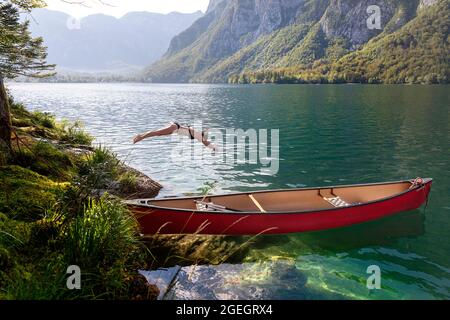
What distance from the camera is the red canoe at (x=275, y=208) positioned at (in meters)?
11.8

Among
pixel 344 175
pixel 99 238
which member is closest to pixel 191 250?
pixel 99 238

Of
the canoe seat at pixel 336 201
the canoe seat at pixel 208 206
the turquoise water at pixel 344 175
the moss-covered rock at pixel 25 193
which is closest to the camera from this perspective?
the moss-covered rock at pixel 25 193

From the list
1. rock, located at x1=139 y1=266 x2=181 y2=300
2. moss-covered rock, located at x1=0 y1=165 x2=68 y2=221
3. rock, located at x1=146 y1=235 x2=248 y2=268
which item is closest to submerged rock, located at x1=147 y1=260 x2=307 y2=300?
rock, located at x1=139 y1=266 x2=181 y2=300

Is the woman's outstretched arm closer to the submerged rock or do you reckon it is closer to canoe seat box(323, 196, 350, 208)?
the submerged rock

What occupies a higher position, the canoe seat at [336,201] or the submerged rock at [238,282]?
the canoe seat at [336,201]

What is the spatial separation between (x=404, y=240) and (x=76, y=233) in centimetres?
1207

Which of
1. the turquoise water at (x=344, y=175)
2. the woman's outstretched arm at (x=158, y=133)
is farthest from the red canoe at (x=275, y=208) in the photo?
the woman's outstretched arm at (x=158, y=133)

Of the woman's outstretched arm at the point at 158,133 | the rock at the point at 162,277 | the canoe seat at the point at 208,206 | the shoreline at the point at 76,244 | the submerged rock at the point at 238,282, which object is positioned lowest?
the submerged rock at the point at 238,282

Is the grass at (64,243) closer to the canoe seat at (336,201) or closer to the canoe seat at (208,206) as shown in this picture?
the canoe seat at (208,206)

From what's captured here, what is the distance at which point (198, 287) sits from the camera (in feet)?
31.9

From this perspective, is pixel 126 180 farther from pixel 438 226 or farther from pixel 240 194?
pixel 438 226

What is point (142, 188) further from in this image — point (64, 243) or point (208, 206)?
point (64, 243)
